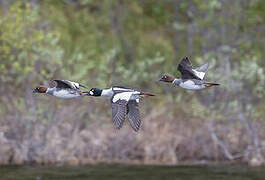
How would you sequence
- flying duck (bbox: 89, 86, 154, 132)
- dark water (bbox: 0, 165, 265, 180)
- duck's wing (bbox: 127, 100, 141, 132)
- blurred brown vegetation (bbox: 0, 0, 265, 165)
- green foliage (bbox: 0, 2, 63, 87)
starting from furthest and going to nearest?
green foliage (bbox: 0, 2, 63, 87) < blurred brown vegetation (bbox: 0, 0, 265, 165) < dark water (bbox: 0, 165, 265, 180) < duck's wing (bbox: 127, 100, 141, 132) < flying duck (bbox: 89, 86, 154, 132)

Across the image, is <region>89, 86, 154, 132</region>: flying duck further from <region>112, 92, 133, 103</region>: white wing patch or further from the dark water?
the dark water

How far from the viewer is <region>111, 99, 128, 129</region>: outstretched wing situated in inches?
433

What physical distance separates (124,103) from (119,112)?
29 centimetres

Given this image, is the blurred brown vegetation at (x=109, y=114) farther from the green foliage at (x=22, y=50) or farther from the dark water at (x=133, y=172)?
the dark water at (x=133, y=172)

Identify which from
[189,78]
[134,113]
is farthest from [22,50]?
[189,78]

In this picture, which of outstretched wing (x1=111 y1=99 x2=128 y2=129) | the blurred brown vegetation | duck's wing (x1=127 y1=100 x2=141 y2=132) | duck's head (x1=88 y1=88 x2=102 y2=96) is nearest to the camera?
outstretched wing (x1=111 y1=99 x2=128 y2=129)

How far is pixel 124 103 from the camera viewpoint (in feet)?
37.7

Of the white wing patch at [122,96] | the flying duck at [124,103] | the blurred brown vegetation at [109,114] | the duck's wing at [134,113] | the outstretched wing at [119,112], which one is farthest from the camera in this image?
the blurred brown vegetation at [109,114]

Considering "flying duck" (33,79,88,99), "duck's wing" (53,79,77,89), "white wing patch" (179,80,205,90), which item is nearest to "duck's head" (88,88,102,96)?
"flying duck" (33,79,88,99)

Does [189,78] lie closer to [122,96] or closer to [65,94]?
[122,96]

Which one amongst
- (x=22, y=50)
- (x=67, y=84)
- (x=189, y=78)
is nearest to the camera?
(x=189, y=78)

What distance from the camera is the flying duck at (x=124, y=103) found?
441 inches

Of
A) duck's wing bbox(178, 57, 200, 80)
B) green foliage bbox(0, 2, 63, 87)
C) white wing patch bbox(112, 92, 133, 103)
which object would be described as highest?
green foliage bbox(0, 2, 63, 87)

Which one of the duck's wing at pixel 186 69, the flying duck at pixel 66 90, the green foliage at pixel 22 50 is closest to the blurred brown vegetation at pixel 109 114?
the green foliage at pixel 22 50
